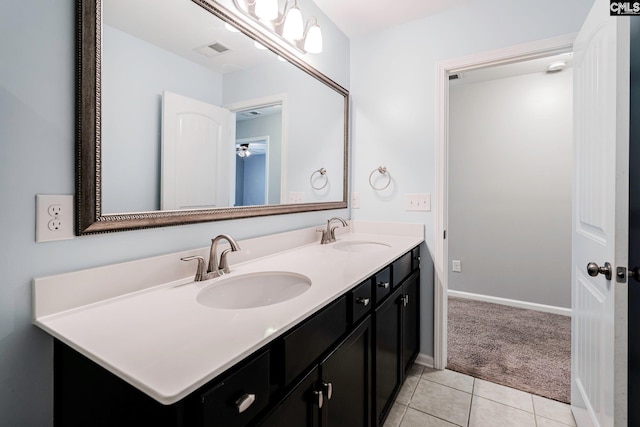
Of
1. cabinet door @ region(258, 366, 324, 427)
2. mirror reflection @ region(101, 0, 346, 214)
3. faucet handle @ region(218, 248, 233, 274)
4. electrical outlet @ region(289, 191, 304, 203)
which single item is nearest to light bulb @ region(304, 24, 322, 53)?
mirror reflection @ region(101, 0, 346, 214)

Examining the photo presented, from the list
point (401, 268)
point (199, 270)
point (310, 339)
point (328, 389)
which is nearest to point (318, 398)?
point (328, 389)

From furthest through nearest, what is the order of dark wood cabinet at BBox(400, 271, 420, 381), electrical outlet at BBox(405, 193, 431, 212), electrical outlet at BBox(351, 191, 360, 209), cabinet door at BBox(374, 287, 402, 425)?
electrical outlet at BBox(351, 191, 360, 209) < electrical outlet at BBox(405, 193, 431, 212) < dark wood cabinet at BBox(400, 271, 420, 381) < cabinet door at BBox(374, 287, 402, 425)

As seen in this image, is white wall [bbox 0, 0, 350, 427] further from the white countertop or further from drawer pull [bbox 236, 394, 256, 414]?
drawer pull [bbox 236, 394, 256, 414]

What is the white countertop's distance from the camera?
1.83 ft

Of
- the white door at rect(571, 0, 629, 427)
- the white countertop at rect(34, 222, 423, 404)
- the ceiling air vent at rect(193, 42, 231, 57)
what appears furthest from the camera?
the ceiling air vent at rect(193, 42, 231, 57)

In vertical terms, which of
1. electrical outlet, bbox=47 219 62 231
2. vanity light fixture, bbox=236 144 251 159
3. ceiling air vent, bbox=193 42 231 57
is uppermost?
ceiling air vent, bbox=193 42 231 57

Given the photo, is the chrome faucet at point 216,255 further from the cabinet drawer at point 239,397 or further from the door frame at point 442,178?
the door frame at point 442,178

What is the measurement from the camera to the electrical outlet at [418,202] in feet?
6.81

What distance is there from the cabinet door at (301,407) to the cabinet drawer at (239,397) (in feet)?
0.19

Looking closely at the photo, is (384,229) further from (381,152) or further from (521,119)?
(521,119)

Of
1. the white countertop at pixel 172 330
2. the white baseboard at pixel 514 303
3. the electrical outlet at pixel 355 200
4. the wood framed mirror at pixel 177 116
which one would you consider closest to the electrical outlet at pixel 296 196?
the wood framed mirror at pixel 177 116

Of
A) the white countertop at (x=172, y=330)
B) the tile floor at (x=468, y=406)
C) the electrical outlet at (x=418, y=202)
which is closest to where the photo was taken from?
the white countertop at (x=172, y=330)

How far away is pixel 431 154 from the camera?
205 centimetres

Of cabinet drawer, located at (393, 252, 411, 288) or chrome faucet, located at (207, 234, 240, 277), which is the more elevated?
chrome faucet, located at (207, 234, 240, 277)
